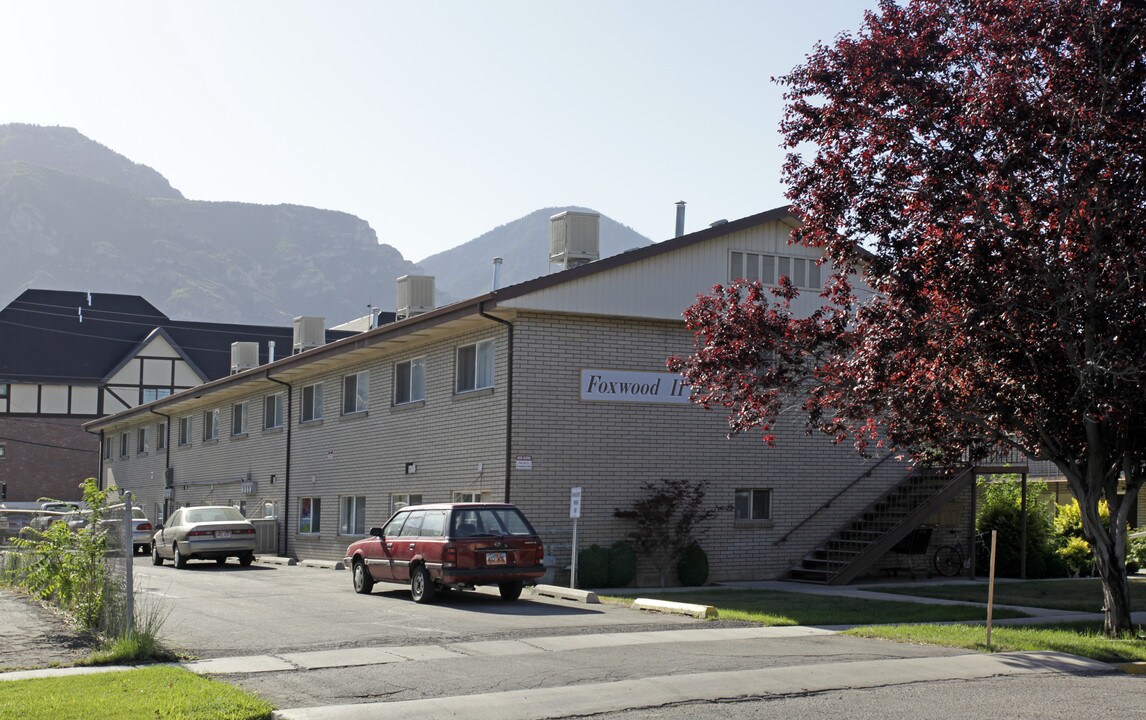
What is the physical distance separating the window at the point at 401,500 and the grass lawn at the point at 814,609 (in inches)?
280

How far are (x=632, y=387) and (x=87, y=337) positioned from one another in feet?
167

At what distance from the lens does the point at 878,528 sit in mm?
26203

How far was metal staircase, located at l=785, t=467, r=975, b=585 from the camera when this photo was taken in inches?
978

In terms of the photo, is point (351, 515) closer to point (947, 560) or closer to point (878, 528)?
point (878, 528)

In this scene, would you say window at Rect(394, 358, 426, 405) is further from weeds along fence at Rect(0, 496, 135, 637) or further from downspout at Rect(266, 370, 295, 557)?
weeds along fence at Rect(0, 496, 135, 637)

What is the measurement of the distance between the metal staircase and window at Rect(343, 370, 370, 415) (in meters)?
10.6

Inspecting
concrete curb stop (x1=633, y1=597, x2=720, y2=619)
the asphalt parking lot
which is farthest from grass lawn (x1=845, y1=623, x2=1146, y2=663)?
the asphalt parking lot

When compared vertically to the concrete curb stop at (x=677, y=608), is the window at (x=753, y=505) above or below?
above

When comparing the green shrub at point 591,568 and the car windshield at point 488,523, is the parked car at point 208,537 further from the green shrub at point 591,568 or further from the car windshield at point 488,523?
the car windshield at point 488,523

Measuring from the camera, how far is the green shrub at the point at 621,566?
74.8 feet

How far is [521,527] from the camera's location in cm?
1970

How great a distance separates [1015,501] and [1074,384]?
1412 cm

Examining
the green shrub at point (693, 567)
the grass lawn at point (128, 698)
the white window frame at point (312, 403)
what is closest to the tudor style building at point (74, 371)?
the white window frame at point (312, 403)

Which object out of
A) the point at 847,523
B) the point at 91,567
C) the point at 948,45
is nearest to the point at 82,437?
the point at 847,523
